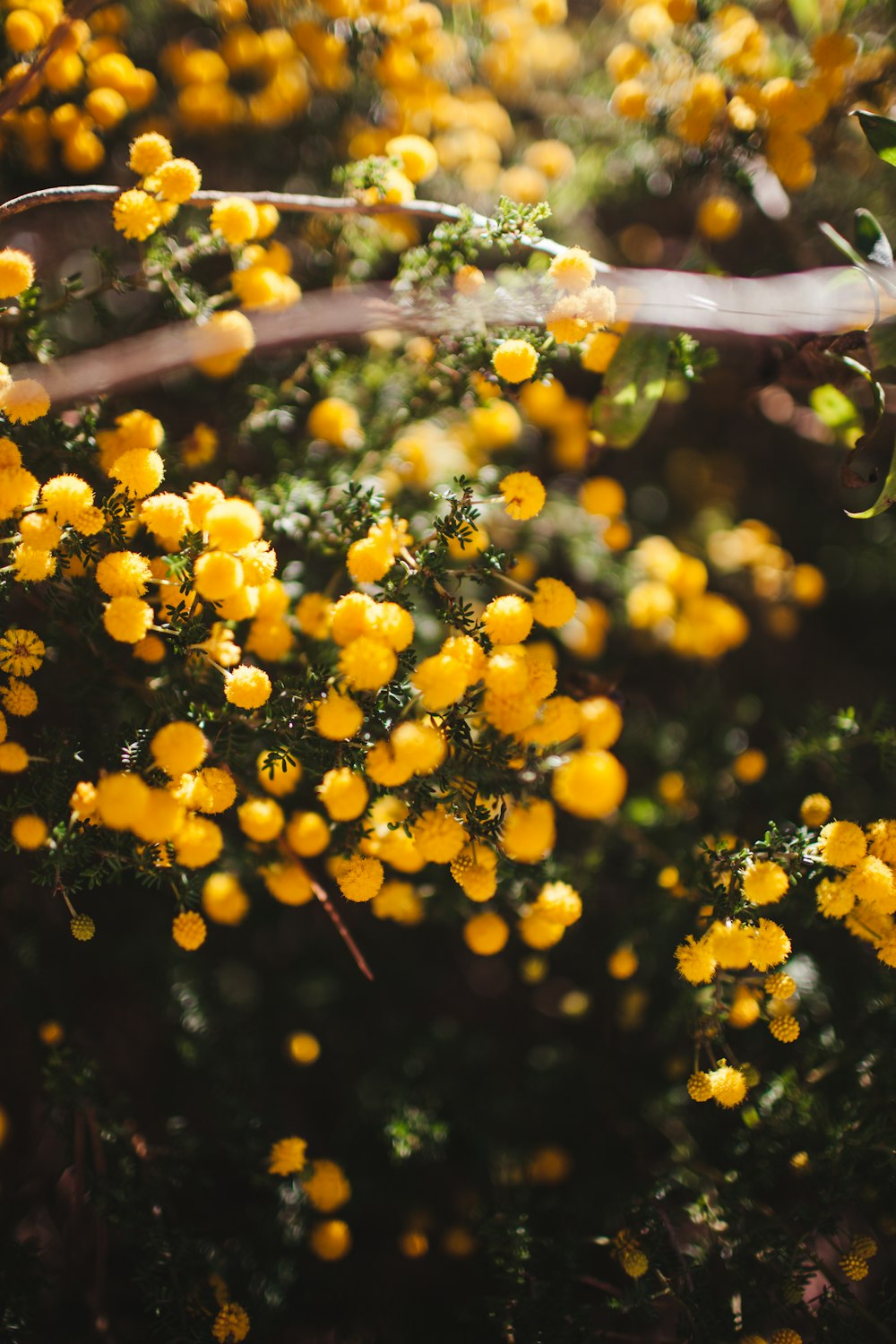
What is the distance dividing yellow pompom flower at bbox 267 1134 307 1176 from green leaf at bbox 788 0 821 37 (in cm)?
366

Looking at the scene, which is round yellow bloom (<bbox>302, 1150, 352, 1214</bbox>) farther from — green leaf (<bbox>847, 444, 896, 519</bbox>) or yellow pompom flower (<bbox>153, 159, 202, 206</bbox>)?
yellow pompom flower (<bbox>153, 159, 202, 206</bbox>)

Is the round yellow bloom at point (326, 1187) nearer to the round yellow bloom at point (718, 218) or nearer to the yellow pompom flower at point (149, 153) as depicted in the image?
the yellow pompom flower at point (149, 153)

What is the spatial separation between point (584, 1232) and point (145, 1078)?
56.8 inches

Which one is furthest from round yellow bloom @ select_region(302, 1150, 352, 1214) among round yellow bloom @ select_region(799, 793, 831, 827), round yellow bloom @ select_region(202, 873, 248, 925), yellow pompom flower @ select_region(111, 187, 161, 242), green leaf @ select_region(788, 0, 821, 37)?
green leaf @ select_region(788, 0, 821, 37)

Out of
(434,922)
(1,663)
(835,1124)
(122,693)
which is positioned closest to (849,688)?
(835,1124)

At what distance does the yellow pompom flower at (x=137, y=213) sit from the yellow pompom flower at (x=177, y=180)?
4 cm

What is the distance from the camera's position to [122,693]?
1.86 m

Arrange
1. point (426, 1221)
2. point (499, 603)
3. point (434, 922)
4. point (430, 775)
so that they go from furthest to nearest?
point (434, 922) < point (426, 1221) < point (430, 775) < point (499, 603)

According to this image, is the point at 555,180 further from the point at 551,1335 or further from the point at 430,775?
the point at 551,1335

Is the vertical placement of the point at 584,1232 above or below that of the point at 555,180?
below

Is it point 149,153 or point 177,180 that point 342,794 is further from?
point 149,153

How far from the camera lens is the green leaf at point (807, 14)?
228cm

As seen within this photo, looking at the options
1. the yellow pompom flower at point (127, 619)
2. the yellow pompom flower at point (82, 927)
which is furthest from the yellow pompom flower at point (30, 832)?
the yellow pompom flower at point (127, 619)

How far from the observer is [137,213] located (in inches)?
64.4
